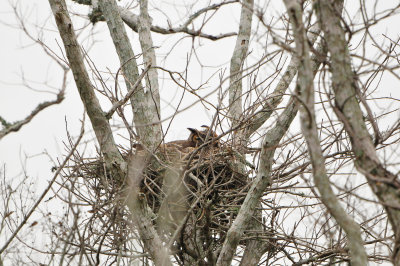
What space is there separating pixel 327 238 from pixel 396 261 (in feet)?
10.0

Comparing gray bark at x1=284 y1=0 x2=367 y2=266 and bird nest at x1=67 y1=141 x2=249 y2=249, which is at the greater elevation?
bird nest at x1=67 y1=141 x2=249 y2=249

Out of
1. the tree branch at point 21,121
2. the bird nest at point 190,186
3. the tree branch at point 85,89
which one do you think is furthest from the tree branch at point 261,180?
the tree branch at point 21,121

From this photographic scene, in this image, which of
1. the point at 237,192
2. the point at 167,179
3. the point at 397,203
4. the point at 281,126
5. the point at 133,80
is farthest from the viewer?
the point at 133,80

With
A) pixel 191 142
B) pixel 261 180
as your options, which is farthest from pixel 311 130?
pixel 191 142

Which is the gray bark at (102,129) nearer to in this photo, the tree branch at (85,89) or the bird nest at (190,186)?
the tree branch at (85,89)

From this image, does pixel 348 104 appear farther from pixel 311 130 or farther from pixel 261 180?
pixel 261 180

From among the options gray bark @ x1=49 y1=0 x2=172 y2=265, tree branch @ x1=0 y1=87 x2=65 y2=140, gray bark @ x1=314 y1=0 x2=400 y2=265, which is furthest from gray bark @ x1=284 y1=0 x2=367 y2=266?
gray bark @ x1=49 y1=0 x2=172 y2=265

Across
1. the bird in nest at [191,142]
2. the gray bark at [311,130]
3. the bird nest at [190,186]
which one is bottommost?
the gray bark at [311,130]

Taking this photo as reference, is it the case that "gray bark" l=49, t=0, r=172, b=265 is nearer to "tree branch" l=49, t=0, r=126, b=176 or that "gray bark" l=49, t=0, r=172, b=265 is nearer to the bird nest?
"tree branch" l=49, t=0, r=126, b=176

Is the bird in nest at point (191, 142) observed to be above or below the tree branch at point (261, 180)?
above

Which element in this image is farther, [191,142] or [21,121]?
[191,142]

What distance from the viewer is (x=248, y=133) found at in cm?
665

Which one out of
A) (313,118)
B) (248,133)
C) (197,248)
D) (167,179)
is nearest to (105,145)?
(167,179)

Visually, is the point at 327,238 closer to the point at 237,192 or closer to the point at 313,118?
the point at 237,192
